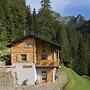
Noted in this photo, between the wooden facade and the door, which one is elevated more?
the wooden facade

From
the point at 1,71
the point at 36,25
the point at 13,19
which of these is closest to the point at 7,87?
the point at 1,71

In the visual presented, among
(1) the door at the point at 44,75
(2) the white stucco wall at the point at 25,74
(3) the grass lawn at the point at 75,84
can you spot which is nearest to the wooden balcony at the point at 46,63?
(1) the door at the point at 44,75

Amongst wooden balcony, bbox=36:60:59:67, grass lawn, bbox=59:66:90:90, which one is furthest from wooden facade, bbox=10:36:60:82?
grass lawn, bbox=59:66:90:90

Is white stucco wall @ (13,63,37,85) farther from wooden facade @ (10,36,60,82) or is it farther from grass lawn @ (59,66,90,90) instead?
grass lawn @ (59,66,90,90)

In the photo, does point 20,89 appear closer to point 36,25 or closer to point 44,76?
point 44,76

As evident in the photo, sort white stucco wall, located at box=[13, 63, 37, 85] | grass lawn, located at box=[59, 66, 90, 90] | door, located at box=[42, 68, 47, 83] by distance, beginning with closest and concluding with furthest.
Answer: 1. grass lawn, located at box=[59, 66, 90, 90]
2. white stucco wall, located at box=[13, 63, 37, 85]
3. door, located at box=[42, 68, 47, 83]

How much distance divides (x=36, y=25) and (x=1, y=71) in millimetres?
74963

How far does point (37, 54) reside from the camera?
139 ft

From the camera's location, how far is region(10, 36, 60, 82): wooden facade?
41.8 meters

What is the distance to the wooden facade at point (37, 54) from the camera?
41781mm

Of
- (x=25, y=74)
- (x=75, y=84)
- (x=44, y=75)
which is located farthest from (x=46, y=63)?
(x=75, y=84)

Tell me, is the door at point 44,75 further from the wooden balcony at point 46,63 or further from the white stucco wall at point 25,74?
the white stucco wall at point 25,74

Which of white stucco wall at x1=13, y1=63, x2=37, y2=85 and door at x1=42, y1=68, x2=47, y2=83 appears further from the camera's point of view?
door at x1=42, y1=68, x2=47, y2=83

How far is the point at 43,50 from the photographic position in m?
42.4
